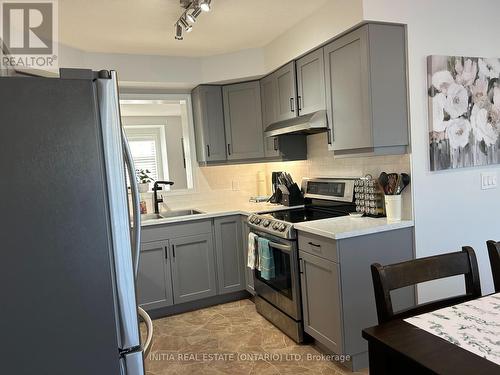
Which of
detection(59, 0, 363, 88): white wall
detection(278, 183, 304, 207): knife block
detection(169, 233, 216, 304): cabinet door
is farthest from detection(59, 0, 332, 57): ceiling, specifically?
detection(169, 233, 216, 304): cabinet door

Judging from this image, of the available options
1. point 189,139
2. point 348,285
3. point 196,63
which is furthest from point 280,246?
point 196,63

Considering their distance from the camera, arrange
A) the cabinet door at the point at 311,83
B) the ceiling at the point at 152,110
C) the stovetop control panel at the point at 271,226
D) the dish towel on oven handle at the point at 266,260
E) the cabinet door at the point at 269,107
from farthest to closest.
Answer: the ceiling at the point at 152,110, the cabinet door at the point at 269,107, the dish towel on oven handle at the point at 266,260, the cabinet door at the point at 311,83, the stovetop control panel at the point at 271,226

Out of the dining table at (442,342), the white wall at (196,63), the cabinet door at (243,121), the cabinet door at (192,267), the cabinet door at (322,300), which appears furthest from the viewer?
the cabinet door at (243,121)

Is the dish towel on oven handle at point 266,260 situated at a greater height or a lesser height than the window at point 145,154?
lesser

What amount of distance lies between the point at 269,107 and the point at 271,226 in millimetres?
1282

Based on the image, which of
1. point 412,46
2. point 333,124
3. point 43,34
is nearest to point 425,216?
point 333,124

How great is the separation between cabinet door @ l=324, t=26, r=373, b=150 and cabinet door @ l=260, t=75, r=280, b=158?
83 centimetres

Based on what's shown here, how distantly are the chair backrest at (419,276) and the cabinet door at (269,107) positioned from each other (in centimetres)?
216

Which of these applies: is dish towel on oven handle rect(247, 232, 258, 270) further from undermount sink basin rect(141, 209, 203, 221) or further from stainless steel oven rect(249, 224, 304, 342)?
undermount sink basin rect(141, 209, 203, 221)

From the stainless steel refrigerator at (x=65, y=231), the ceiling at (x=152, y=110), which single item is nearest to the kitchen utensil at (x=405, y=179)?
the stainless steel refrigerator at (x=65, y=231)

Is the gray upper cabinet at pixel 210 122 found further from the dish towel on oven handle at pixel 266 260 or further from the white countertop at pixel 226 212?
the dish towel on oven handle at pixel 266 260

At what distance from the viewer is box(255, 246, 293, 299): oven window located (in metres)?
2.68

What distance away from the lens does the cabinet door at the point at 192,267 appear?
330 cm

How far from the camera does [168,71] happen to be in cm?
354
